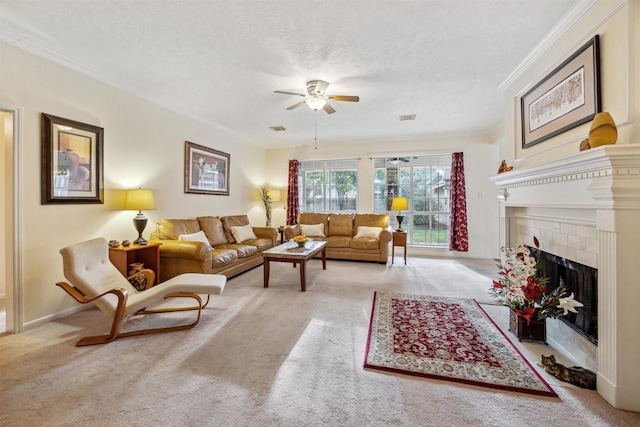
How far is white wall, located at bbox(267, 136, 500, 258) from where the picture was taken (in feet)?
18.6

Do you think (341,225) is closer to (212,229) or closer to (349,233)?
(349,233)

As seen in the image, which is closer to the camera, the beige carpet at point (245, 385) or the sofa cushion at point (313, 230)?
the beige carpet at point (245, 385)

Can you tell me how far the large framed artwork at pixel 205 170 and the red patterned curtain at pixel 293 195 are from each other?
5.51ft

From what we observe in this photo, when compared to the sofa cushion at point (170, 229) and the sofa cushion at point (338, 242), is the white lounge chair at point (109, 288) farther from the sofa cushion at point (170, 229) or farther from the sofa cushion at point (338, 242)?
the sofa cushion at point (338, 242)

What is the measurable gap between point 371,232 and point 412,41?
3667 mm

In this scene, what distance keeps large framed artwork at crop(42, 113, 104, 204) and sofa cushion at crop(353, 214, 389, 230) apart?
445 cm

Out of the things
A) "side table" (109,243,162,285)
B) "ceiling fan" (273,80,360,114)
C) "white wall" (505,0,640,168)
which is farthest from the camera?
"ceiling fan" (273,80,360,114)

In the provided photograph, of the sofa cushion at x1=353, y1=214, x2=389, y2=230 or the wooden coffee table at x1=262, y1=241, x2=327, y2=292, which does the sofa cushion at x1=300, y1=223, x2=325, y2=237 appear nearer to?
the sofa cushion at x1=353, y1=214, x2=389, y2=230

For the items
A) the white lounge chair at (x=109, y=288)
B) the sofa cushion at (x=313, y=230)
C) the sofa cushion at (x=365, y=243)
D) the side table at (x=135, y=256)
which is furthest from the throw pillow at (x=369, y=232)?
the side table at (x=135, y=256)

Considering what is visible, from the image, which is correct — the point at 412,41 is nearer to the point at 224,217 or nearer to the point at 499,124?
the point at 499,124

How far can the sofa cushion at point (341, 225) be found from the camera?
5.98 m

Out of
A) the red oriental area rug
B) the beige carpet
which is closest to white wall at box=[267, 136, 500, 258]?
the red oriental area rug

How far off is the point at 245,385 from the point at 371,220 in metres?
4.61

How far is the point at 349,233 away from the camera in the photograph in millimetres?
5965
